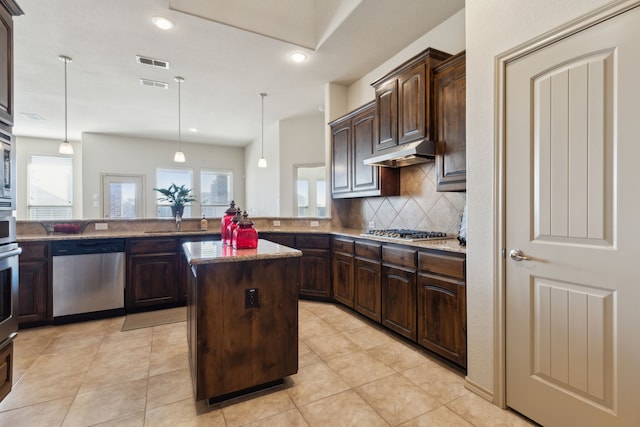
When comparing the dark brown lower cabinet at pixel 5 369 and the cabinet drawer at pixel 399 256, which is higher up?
the cabinet drawer at pixel 399 256

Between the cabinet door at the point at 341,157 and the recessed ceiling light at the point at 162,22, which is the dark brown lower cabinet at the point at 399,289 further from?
the recessed ceiling light at the point at 162,22

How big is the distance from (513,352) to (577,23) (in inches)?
68.5

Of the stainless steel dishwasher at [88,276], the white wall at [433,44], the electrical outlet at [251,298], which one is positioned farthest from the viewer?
the stainless steel dishwasher at [88,276]

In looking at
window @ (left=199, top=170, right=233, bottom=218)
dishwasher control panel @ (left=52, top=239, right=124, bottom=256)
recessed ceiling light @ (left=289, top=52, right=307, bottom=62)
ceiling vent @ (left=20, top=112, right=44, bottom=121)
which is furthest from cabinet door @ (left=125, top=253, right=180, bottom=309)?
window @ (left=199, top=170, right=233, bottom=218)

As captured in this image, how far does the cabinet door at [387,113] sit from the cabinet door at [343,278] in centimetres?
131

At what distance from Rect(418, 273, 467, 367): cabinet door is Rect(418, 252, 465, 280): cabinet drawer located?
0.17ft

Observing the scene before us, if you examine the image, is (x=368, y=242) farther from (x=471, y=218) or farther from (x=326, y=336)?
(x=471, y=218)

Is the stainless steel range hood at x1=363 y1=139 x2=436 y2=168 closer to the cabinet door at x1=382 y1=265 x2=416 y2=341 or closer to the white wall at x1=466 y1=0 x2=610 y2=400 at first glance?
Answer: the white wall at x1=466 y1=0 x2=610 y2=400

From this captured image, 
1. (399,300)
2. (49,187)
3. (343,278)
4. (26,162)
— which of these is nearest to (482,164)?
(399,300)

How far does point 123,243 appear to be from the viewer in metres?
3.45

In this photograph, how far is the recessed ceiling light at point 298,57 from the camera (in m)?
3.51

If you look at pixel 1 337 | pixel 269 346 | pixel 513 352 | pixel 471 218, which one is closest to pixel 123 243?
pixel 1 337

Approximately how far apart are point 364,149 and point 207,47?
208 centimetres

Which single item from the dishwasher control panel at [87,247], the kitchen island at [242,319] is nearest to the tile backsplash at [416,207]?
the kitchen island at [242,319]
